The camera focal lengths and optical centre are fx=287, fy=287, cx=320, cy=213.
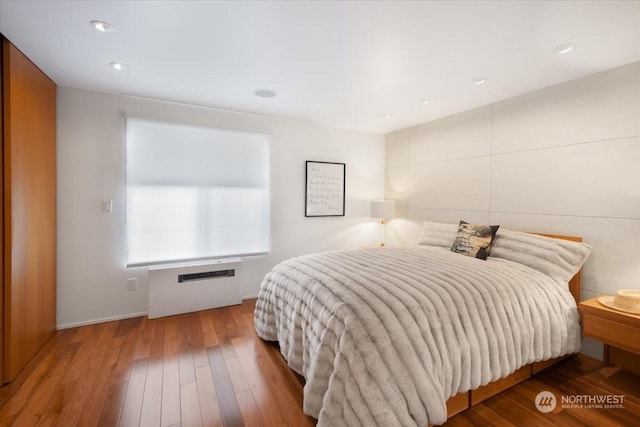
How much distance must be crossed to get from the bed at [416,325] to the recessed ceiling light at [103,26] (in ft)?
6.81

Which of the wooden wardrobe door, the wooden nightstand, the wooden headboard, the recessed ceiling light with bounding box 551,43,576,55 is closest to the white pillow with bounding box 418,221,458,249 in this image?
the wooden headboard

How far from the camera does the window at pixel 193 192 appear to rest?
3.11 meters

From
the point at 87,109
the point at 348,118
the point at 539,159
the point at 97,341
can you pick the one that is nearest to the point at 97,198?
the point at 87,109

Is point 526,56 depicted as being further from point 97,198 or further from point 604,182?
point 97,198

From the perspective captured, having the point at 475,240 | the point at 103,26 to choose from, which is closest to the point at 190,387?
the point at 103,26

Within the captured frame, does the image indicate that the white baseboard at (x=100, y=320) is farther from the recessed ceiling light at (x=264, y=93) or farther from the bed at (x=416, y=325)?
the recessed ceiling light at (x=264, y=93)

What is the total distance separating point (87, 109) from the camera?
9.46ft

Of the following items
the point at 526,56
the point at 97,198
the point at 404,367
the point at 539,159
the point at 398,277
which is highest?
the point at 526,56

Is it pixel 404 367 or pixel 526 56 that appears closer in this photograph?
pixel 404 367

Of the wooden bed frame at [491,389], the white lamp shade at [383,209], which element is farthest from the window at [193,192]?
the wooden bed frame at [491,389]

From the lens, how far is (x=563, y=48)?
2045 millimetres

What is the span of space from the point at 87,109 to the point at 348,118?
9.52ft

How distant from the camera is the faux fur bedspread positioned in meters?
1.37

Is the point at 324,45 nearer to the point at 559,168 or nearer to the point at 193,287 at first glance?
the point at 559,168
